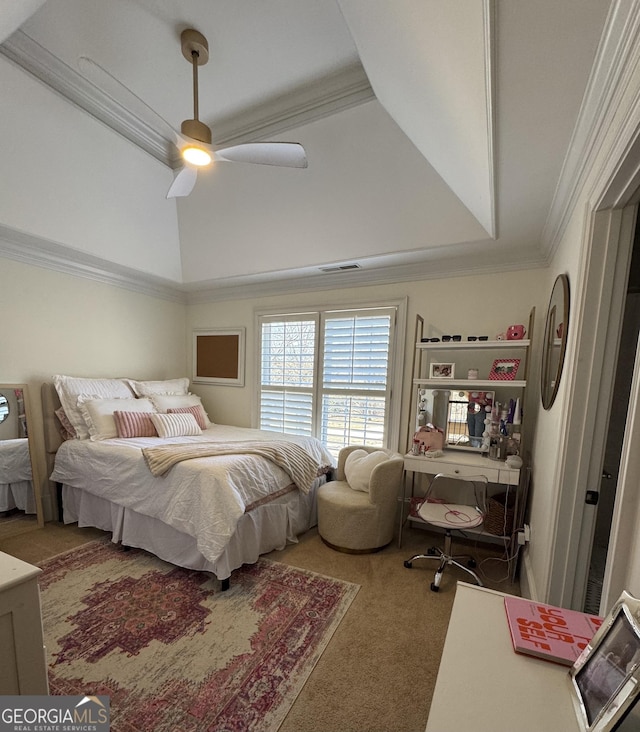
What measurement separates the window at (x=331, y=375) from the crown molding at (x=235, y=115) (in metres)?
1.67

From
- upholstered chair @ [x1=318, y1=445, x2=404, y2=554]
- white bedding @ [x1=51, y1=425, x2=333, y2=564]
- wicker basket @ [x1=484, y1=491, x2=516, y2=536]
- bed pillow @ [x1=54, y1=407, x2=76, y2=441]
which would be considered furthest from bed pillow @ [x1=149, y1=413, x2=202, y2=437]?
wicker basket @ [x1=484, y1=491, x2=516, y2=536]

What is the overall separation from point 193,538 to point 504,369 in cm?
260

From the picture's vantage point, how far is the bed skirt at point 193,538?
2225 mm

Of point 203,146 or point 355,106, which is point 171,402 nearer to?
point 203,146

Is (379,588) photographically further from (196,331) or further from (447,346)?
(196,331)

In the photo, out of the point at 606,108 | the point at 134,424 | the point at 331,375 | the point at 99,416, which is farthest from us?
the point at 331,375

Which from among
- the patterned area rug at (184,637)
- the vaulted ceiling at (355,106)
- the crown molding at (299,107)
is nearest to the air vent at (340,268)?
the vaulted ceiling at (355,106)

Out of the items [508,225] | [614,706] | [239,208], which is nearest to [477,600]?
[614,706]

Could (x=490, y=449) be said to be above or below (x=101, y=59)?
below

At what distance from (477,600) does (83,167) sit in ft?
11.6

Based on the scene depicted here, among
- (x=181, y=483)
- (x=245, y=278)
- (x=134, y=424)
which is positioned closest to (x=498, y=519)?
(x=181, y=483)

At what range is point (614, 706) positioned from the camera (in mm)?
594

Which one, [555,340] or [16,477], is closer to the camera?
[555,340]

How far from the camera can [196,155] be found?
6.32 ft
